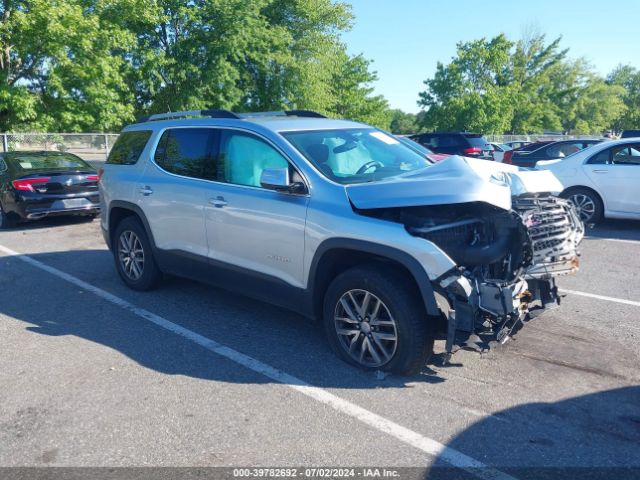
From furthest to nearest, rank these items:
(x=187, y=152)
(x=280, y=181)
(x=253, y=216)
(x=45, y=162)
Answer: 1. (x=45, y=162)
2. (x=187, y=152)
3. (x=253, y=216)
4. (x=280, y=181)

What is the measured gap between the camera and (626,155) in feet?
31.3

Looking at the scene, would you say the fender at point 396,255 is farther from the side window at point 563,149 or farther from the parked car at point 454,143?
the parked car at point 454,143

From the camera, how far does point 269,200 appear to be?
15.0 feet

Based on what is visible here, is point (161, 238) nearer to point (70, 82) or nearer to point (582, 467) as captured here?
point (582, 467)

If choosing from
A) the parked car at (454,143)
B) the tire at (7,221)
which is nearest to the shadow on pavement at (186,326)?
the tire at (7,221)

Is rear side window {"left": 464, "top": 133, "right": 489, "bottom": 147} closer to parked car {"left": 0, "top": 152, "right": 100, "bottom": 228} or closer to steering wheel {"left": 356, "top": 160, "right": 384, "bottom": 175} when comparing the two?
parked car {"left": 0, "top": 152, "right": 100, "bottom": 228}

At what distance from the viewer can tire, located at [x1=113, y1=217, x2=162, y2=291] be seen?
6.09 m

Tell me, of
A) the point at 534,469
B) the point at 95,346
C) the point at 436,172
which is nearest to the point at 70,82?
the point at 95,346

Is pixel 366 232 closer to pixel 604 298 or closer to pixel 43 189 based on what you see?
pixel 604 298

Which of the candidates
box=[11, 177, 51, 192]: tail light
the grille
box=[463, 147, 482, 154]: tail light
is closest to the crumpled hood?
the grille

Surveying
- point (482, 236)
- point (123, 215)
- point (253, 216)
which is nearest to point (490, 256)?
point (482, 236)

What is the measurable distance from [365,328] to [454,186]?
1.20m

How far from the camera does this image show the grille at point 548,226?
3967 millimetres

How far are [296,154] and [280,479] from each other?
248 cm
